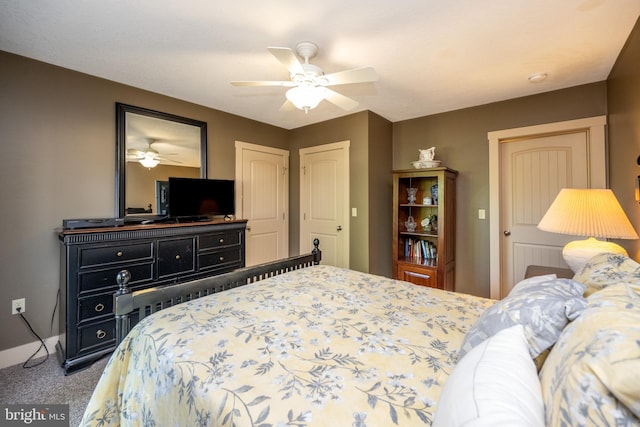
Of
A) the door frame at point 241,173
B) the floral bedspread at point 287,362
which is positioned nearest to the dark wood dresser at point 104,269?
the door frame at point 241,173

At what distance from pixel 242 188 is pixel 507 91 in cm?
330

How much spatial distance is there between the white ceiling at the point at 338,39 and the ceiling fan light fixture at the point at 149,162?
0.73m

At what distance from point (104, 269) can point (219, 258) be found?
3.31ft

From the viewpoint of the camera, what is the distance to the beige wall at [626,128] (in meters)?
1.87

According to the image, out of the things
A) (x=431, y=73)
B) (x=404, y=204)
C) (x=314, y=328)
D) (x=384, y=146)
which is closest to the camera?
(x=314, y=328)

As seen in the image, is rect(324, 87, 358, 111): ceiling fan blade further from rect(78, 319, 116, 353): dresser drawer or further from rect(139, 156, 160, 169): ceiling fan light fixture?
rect(78, 319, 116, 353): dresser drawer

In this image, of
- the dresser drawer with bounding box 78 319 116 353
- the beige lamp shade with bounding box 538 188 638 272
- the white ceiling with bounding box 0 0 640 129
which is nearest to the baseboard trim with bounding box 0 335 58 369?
the dresser drawer with bounding box 78 319 116 353

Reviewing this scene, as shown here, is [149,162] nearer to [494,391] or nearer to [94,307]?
[94,307]

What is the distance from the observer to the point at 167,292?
1575 millimetres

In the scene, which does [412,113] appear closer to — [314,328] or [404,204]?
[404,204]

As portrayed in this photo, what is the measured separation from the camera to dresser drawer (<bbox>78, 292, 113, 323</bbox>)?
85.0 inches

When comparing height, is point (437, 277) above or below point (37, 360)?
above

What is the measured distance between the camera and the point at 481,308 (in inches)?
57.3

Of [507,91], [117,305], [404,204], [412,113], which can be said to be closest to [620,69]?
[507,91]
